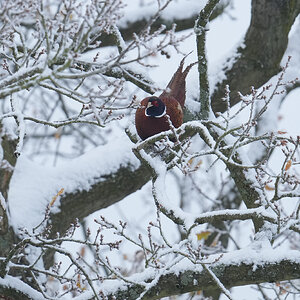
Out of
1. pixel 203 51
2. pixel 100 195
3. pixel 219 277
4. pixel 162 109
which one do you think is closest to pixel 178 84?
pixel 162 109

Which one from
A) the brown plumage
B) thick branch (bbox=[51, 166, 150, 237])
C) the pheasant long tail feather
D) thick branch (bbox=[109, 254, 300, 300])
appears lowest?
thick branch (bbox=[109, 254, 300, 300])

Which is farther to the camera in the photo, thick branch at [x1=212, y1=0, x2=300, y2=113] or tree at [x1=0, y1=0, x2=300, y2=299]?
thick branch at [x1=212, y1=0, x2=300, y2=113]

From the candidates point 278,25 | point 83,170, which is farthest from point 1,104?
point 278,25

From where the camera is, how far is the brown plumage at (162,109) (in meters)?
3.96

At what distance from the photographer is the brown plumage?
3.96 metres

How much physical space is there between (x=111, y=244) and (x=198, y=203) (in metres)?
6.37

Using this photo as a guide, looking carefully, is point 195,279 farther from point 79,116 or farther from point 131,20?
point 131,20

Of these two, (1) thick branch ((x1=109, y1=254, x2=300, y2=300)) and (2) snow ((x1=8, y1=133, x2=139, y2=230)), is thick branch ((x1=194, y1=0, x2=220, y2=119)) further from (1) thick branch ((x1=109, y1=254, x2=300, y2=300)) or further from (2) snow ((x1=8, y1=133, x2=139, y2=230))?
(1) thick branch ((x1=109, y1=254, x2=300, y2=300))

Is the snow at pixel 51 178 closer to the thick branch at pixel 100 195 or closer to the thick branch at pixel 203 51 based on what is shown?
the thick branch at pixel 100 195

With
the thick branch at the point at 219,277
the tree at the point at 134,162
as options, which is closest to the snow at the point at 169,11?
the tree at the point at 134,162

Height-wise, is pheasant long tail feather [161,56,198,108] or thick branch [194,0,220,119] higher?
pheasant long tail feather [161,56,198,108]

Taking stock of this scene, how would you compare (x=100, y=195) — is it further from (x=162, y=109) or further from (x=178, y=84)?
(x=178, y=84)

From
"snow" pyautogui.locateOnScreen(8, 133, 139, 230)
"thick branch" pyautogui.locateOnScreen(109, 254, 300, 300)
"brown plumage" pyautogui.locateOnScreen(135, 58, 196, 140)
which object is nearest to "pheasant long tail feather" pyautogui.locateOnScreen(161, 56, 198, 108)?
"brown plumage" pyautogui.locateOnScreen(135, 58, 196, 140)

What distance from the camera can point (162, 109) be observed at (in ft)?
13.0
